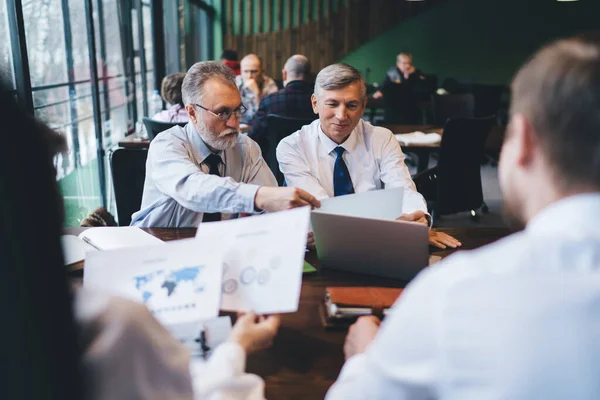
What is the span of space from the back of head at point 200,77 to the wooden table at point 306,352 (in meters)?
1.01

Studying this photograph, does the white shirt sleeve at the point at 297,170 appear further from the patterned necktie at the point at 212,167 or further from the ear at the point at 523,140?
the ear at the point at 523,140

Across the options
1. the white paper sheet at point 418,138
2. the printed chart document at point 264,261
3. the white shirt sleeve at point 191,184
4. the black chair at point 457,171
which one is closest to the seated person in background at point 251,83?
the white paper sheet at point 418,138

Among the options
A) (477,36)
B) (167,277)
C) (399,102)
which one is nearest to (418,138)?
(399,102)

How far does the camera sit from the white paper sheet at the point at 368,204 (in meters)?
1.64

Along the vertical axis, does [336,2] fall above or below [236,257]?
above

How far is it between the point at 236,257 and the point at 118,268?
0.26 metres

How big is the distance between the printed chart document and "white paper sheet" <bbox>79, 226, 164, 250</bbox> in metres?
0.50

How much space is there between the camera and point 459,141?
392cm

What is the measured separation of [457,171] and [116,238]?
2801 mm

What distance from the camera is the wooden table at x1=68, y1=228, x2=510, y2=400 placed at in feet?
3.62

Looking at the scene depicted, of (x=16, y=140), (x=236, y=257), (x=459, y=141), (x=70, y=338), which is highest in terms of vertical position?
(x=16, y=140)

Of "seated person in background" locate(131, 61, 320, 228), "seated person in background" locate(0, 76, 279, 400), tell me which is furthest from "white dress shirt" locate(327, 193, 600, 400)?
"seated person in background" locate(131, 61, 320, 228)

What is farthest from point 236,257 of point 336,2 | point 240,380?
point 336,2

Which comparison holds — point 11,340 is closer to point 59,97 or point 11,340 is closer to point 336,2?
point 59,97
